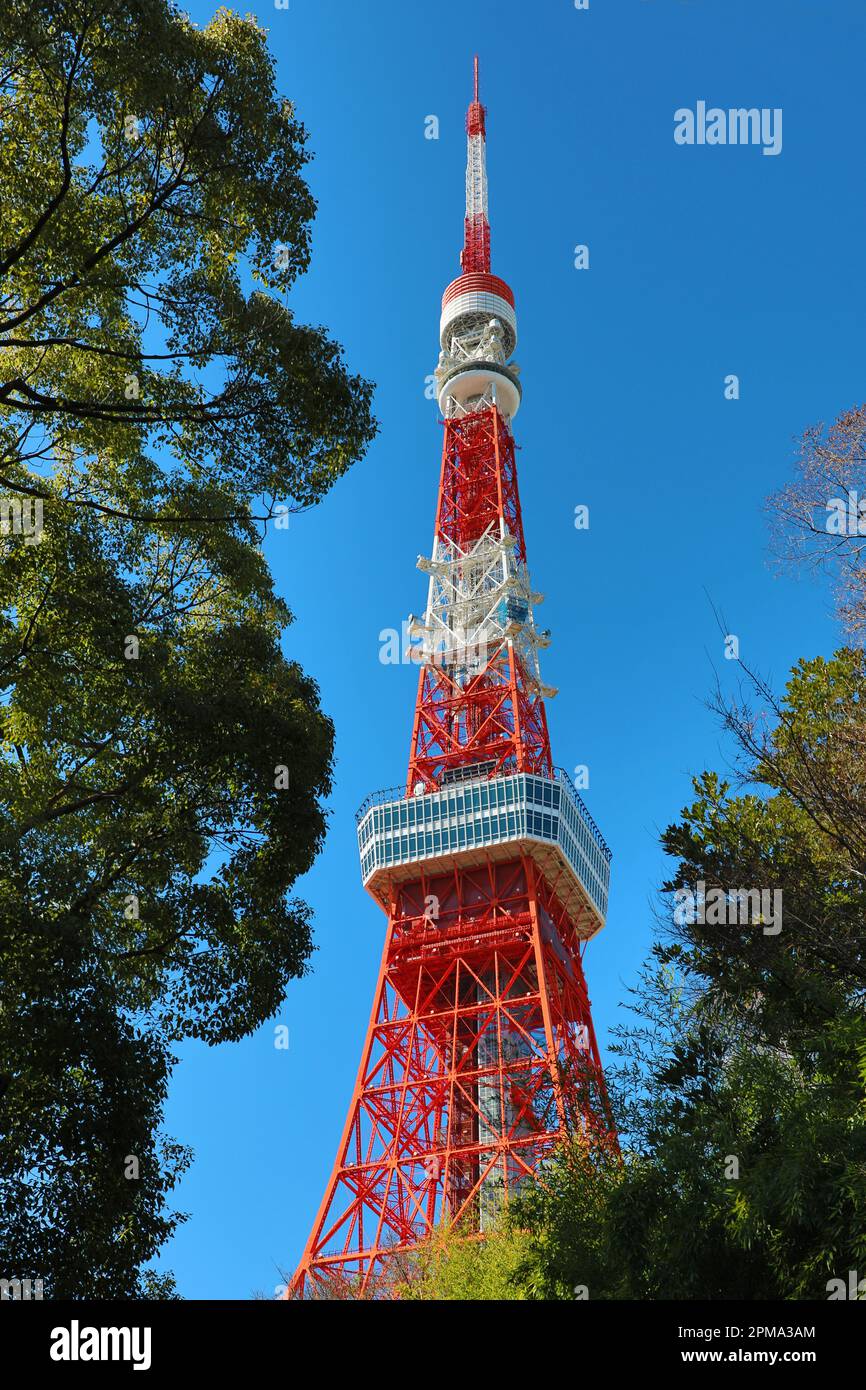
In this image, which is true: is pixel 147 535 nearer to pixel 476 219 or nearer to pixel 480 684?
pixel 480 684

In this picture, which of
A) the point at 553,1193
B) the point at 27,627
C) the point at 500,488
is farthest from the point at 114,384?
the point at 500,488

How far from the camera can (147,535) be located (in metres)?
10.7

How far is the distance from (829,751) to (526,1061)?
23.3 meters

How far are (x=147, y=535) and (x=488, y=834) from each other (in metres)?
27.6

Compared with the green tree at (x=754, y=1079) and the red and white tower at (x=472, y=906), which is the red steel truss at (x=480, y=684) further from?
the green tree at (x=754, y=1079)

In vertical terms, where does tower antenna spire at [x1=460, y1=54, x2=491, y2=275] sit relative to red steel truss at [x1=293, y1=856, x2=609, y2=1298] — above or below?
above

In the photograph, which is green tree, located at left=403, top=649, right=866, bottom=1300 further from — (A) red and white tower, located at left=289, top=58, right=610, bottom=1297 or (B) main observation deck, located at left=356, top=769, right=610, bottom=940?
(B) main observation deck, located at left=356, top=769, right=610, bottom=940

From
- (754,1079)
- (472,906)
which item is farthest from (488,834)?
(754,1079)

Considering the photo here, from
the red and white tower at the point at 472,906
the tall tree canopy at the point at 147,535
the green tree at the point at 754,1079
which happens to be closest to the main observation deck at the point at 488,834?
the red and white tower at the point at 472,906

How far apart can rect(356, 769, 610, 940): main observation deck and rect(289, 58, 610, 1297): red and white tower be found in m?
0.06

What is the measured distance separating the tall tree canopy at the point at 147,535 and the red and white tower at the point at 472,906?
687 inches

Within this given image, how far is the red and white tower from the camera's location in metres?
31.7

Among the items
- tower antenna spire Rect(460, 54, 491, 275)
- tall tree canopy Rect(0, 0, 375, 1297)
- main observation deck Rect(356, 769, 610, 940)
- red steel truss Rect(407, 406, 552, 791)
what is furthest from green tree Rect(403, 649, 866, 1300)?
tower antenna spire Rect(460, 54, 491, 275)

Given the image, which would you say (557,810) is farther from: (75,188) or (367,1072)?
(75,188)
